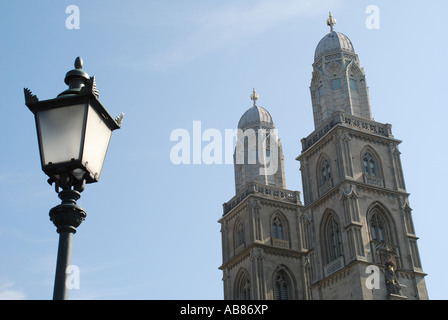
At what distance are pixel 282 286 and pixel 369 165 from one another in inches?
541

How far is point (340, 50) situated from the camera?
4922cm

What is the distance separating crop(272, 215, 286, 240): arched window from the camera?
182 feet

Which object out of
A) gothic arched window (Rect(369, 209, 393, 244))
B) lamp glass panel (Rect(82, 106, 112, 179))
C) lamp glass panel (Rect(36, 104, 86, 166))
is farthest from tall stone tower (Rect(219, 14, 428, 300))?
lamp glass panel (Rect(36, 104, 86, 166))

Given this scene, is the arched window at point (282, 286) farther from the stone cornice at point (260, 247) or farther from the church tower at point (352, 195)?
the church tower at point (352, 195)

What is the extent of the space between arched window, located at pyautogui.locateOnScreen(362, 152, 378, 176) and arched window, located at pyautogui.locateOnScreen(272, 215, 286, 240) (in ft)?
40.8

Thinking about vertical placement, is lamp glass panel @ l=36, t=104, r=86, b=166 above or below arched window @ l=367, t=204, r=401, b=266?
below

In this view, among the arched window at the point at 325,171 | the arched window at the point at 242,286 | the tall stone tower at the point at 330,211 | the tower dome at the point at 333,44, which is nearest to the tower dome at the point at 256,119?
the tall stone tower at the point at 330,211

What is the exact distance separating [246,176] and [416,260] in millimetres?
19272

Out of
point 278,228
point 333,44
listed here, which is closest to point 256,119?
point 278,228

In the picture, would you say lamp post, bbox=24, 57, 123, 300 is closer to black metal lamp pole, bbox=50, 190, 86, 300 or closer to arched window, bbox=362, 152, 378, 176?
black metal lamp pole, bbox=50, 190, 86, 300

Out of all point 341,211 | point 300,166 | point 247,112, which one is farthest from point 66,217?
point 247,112

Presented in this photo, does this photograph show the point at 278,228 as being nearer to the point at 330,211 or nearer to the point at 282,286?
the point at 282,286

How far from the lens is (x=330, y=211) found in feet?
146
